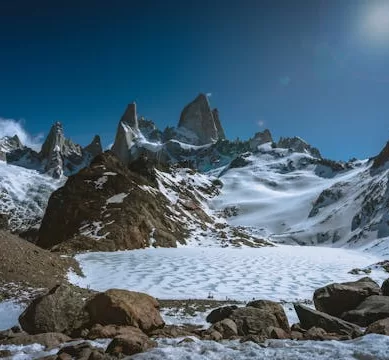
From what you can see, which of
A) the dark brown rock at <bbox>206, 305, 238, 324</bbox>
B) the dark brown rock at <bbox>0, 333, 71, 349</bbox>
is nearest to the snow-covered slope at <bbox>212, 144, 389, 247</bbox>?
the dark brown rock at <bbox>206, 305, 238, 324</bbox>

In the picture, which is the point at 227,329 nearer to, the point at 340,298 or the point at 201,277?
the point at 340,298

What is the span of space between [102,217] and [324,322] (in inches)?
1328

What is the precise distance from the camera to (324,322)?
12055 millimetres

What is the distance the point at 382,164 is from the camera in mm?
134375

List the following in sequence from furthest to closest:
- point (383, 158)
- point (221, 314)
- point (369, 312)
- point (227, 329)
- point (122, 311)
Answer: point (383, 158) < point (369, 312) < point (221, 314) < point (122, 311) < point (227, 329)

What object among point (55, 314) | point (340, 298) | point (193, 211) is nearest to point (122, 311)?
point (55, 314)

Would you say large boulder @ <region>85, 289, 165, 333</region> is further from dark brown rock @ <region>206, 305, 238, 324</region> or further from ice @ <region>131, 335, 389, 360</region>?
ice @ <region>131, 335, 389, 360</region>

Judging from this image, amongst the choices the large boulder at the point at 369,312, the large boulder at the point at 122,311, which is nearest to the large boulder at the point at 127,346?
the large boulder at the point at 122,311

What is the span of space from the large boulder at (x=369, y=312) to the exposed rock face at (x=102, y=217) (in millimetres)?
26016

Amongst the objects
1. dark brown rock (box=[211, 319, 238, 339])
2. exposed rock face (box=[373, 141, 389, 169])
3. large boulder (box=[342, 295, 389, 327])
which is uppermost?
exposed rock face (box=[373, 141, 389, 169])

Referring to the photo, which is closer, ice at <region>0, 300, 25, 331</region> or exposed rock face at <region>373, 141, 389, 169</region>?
ice at <region>0, 300, 25, 331</region>

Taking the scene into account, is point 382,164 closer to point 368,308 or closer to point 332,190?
point 332,190

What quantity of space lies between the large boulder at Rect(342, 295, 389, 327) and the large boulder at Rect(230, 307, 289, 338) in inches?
110

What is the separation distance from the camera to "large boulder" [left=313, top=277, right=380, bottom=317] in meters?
14.7
